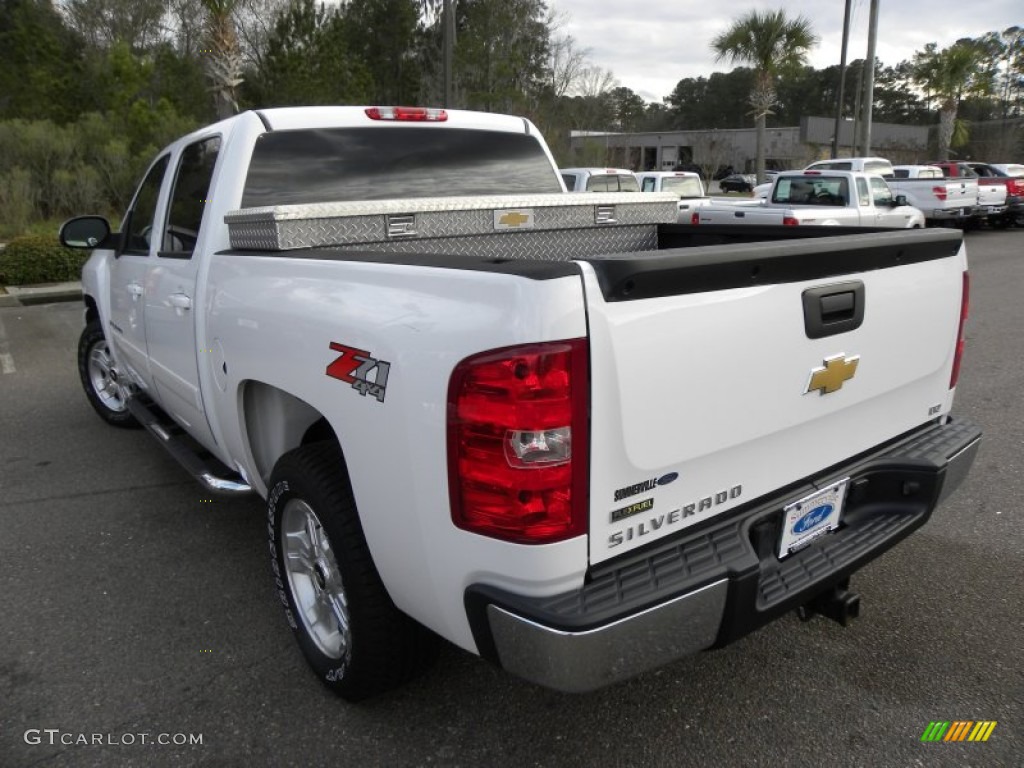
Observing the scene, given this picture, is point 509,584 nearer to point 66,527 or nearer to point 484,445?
point 484,445

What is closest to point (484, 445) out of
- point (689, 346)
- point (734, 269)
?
point (689, 346)

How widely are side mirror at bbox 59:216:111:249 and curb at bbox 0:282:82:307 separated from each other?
25.8 ft

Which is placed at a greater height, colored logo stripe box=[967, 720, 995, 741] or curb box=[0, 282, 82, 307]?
curb box=[0, 282, 82, 307]

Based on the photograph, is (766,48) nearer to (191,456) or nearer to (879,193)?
(879,193)

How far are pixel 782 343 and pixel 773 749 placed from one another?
124 centimetres

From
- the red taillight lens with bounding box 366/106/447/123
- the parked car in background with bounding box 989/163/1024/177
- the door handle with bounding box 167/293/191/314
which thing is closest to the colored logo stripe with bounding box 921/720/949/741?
the door handle with bounding box 167/293/191/314

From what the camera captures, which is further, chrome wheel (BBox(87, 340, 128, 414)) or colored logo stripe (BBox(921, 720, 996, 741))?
chrome wheel (BBox(87, 340, 128, 414))

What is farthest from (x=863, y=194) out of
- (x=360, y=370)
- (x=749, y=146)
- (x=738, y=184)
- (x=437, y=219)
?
(x=749, y=146)

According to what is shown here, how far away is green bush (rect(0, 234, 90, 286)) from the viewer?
464 inches

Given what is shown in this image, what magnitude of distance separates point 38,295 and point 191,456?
9.47m

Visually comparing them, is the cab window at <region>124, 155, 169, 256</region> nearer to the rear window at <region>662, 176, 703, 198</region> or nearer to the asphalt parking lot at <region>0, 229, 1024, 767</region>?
the asphalt parking lot at <region>0, 229, 1024, 767</region>

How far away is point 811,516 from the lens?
91.2 inches

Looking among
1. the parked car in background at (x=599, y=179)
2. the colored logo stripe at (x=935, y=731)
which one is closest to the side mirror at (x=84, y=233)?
the colored logo stripe at (x=935, y=731)

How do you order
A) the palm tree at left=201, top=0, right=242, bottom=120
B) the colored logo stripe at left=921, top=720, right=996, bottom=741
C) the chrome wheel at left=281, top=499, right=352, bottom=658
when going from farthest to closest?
the palm tree at left=201, top=0, right=242, bottom=120 → the chrome wheel at left=281, top=499, right=352, bottom=658 → the colored logo stripe at left=921, top=720, right=996, bottom=741
